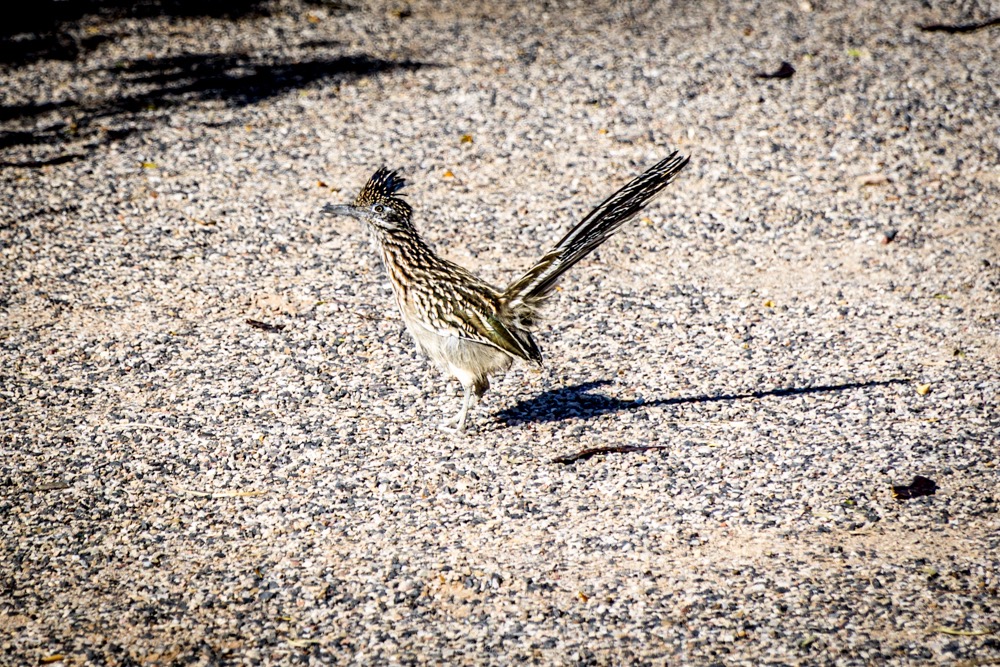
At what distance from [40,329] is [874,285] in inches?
244

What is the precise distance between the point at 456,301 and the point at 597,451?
3.96ft

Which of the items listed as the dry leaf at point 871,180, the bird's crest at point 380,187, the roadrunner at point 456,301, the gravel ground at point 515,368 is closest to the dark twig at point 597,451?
the gravel ground at point 515,368

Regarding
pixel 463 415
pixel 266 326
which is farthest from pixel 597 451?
pixel 266 326

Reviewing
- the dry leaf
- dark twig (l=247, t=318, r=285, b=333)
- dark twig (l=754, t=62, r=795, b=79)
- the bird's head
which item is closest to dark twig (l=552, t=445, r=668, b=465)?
the bird's head

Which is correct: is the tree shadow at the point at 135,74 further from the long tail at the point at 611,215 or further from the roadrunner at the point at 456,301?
the long tail at the point at 611,215

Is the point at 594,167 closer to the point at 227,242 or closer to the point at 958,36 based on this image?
the point at 227,242

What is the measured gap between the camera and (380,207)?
6156 mm

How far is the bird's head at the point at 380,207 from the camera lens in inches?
242

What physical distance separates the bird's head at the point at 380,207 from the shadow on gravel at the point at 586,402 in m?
1.39

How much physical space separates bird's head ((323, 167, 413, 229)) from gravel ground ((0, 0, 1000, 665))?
3.75 feet

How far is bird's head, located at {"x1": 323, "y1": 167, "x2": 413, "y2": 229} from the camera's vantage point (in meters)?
6.14

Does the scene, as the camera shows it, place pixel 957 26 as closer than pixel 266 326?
No

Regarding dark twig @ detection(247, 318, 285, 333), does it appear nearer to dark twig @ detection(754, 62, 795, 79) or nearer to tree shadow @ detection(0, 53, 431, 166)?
tree shadow @ detection(0, 53, 431, 166)

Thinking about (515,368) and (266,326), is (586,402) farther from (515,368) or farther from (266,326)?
(266,326)
